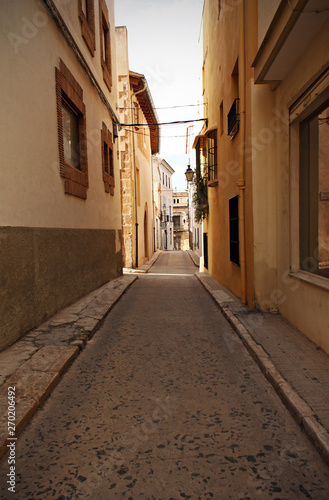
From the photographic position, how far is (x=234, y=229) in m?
7.82

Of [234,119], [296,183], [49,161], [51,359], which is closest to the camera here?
[51,359]

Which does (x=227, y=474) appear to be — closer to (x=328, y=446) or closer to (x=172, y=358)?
(x=328, y=446)

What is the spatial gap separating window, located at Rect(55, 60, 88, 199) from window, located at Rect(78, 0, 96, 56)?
1456mm

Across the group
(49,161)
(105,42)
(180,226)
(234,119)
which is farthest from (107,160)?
(180,226)

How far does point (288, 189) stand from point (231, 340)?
2.30 meters

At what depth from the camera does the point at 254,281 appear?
19.2 ft

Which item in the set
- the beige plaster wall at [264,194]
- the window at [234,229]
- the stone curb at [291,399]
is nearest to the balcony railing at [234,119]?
the beige plaster wall at [264,194]

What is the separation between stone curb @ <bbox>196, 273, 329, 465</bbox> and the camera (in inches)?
95.6

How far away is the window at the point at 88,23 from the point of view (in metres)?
7.61

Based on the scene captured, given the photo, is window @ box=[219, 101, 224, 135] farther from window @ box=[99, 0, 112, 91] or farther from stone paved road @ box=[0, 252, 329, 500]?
stone paved road @ box=[0, 252, 329, 500]

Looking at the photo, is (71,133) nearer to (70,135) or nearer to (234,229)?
(70,135)

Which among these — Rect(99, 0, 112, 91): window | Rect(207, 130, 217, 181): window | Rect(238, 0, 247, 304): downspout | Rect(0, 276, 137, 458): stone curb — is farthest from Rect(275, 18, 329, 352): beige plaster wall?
Rect(99, 0, 112, 91): window

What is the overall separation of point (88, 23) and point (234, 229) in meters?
6.00

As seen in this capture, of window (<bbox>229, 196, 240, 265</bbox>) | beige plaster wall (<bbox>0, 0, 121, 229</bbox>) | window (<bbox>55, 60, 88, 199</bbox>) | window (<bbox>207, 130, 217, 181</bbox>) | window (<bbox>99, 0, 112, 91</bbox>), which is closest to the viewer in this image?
beige plaster wall (<bbox>0, 0, 121, 229</bbox>)
